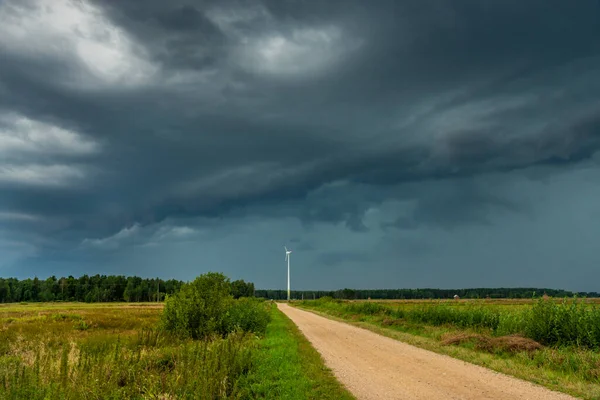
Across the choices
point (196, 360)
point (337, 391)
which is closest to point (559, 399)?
point (337, 391)

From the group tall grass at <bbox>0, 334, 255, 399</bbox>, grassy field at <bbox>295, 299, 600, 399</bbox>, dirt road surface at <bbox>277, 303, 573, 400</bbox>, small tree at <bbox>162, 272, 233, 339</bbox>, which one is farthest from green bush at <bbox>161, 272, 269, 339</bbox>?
tall grass at <bbox>0, 334, 255, 399</bbox>

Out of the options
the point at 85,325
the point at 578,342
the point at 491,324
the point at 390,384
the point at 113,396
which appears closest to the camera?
the point at 113,396

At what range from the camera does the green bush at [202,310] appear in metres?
28.0

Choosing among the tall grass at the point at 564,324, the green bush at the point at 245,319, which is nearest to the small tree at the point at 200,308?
the green bush at the point at 245,319

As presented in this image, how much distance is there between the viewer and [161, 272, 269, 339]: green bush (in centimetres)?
2798

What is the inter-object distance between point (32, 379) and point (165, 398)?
12.2 feet

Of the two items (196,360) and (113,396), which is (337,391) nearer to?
(196,360)

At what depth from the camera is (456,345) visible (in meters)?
23.9

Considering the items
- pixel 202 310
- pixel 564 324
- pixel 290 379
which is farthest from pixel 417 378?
pixel 202 310

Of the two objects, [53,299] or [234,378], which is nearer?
[234,378]

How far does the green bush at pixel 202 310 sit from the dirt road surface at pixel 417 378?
922 centimetres

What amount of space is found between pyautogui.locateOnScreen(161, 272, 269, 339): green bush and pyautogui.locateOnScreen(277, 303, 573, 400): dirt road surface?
922 cm

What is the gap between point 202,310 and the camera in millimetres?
28188

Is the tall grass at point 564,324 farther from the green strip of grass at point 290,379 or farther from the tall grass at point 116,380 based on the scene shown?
the tall grass at point 116,380
